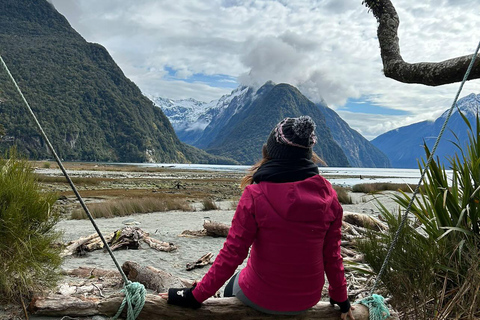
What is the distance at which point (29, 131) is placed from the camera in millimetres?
110250

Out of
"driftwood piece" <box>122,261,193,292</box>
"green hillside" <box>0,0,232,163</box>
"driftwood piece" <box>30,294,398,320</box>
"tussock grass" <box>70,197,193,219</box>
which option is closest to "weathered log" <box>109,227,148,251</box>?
"driftwood piece" <box>122,261,193,292</box>

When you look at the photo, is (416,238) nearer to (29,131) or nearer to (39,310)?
(39,310)

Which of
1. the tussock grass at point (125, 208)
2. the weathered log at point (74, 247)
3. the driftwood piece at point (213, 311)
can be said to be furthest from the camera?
the tussock grass at point (125, 208)

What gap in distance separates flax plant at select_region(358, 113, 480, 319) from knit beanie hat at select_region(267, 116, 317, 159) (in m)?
1.39

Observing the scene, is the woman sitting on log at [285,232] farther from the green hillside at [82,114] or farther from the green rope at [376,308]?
the green hillside at [82,114]

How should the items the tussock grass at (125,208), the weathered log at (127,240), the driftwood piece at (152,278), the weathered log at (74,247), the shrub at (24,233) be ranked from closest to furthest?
the shrub at (24,233) → the driftwood piece at (152,278) → the weathered log at (74,247) → the weathered log at (127,240) → the tussock grass at (125,208)

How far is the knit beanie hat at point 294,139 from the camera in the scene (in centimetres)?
196

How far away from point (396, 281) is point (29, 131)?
422 ft

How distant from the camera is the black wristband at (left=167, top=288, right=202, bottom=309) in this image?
2160mm

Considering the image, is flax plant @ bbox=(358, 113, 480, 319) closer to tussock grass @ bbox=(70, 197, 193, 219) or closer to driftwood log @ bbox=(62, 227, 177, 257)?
driftwood log @ bbox=(62, 227, 177, 257)

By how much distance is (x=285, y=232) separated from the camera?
1.91m

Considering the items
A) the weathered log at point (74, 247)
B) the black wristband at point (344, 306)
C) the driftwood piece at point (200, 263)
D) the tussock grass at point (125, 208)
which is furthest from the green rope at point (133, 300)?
the tussock grass at point (125, 208)

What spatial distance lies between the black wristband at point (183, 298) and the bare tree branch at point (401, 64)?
2.42 meters

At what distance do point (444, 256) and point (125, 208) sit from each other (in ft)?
42.5
